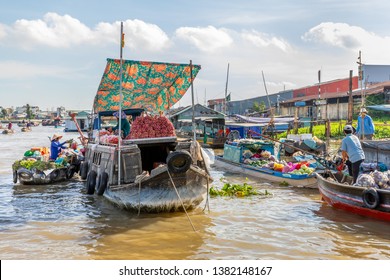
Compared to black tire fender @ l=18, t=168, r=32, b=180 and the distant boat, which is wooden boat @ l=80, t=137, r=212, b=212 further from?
the distant boat

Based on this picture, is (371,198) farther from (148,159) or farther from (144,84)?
(144,84)

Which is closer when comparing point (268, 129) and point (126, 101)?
point (126, 101)

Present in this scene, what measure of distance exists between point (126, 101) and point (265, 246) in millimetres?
5928

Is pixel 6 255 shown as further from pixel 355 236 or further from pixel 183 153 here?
pixel 355 236

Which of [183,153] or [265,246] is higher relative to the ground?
[183,153]

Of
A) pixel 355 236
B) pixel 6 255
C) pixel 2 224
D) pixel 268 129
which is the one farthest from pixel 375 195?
pixel 268 129

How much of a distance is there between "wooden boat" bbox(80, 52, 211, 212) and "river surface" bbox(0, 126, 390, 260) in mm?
405

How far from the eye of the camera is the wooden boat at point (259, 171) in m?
12.5

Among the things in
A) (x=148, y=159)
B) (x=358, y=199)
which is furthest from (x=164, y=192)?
A: (x=358, y=199)

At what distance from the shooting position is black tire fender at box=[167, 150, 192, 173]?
8.16 meters

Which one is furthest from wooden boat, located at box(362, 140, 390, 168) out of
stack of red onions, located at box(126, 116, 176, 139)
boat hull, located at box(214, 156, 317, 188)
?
stack of red onions, located at box(126, 116, 176, 139)

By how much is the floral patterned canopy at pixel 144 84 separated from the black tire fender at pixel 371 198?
14.6 ft

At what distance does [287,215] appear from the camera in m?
9.35

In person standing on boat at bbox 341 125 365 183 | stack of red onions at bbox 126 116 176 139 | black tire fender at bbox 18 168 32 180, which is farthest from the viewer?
black tire fender at bbox 18 168 32 180
